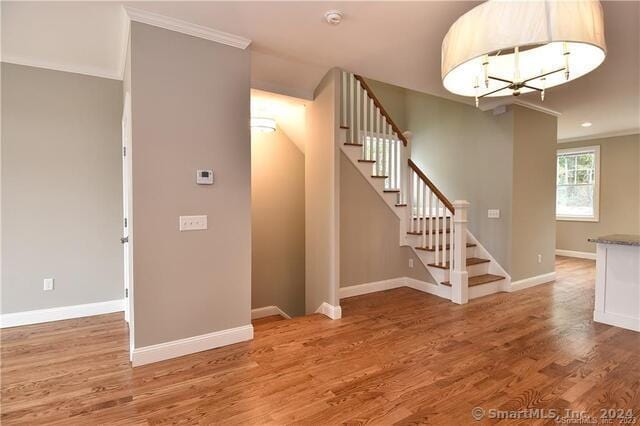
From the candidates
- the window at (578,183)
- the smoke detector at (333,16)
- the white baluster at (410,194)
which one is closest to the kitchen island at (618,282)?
the white baluster at (410,194)

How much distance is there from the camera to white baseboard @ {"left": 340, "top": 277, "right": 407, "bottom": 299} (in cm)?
429

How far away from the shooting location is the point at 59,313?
3381 millimetres

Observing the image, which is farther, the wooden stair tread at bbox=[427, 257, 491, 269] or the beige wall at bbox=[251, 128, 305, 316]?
the beige wall at bbox=[251, 128, 305, 316]

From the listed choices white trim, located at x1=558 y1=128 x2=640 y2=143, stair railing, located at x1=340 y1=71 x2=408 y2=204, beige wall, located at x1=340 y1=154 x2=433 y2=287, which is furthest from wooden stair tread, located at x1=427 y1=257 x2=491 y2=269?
white trim, located at x1=558 y1=128 x2=640 y2=143

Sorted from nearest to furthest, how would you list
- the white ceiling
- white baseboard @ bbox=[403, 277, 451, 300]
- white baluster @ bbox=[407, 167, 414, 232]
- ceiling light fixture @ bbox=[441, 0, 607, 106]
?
A: ceiling light fixture @ bbox=[441, 0, 607, 106] → the white ceiling → white baseboard @ bbox=[403, 277, 451, 300] → white baluster @ bbox=[407, 167, 414, 232]

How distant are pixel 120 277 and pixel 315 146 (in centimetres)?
272

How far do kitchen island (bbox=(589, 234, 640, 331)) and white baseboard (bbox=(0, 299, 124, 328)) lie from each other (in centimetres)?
526

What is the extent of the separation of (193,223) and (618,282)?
4208 mm

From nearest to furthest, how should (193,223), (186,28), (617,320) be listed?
1. (186,28)
2. (193,223)
3. (617,320)

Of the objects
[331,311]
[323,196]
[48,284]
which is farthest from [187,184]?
[48,284]

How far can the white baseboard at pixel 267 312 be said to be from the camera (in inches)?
183

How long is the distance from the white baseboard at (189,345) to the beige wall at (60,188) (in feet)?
5.13

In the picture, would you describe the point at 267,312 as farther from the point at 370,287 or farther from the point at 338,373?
the point at 338,373

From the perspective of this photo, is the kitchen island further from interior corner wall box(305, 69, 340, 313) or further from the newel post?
interior corner wall box(305, 69, 340, 313)
